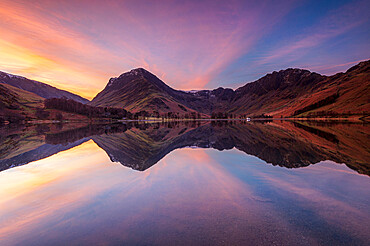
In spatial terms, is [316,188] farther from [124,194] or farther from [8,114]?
[8,114]

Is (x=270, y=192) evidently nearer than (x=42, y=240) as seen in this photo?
No

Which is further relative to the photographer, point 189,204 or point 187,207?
point 189,204

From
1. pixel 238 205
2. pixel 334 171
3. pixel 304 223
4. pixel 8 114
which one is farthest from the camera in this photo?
pixel 8 114

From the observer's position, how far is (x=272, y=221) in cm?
677

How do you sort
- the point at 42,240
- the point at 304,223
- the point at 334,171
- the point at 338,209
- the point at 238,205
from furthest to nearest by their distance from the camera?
the point at 334,171
the point at 238,205
the point at 338,209
the point at 304,223
the point at 42,240

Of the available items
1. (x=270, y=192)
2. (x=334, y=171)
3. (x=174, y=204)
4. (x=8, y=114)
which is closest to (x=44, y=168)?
(x=174, y=204)

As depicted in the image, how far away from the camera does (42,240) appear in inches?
233

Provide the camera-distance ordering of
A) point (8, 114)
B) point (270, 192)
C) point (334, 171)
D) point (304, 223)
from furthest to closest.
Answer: point (8, 114) < point (334, 171) < point (270, 192) < point (304, 223)

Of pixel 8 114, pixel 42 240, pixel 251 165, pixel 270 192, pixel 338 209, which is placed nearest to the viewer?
pixel 42 240

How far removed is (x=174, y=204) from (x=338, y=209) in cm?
722

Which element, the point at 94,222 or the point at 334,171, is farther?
the point at 334,171

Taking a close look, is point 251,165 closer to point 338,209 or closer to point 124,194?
point 338,209

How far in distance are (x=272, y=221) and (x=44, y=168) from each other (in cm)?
1863

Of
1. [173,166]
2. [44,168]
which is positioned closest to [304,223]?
[173,166]
